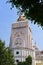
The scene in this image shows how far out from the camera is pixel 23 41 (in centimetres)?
8581

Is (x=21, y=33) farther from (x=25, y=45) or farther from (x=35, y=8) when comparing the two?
(x=35, y=8)

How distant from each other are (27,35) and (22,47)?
182 inches

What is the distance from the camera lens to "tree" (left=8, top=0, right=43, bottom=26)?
8.42 meters

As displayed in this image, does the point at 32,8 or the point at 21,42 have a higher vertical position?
the point at 21,42

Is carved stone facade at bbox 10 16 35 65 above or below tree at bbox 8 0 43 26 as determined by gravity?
above

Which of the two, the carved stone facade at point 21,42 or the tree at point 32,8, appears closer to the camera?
the tree at point 32,8

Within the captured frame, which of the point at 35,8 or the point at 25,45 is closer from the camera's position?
the point at 35,8

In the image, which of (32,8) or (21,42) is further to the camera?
(21,42)

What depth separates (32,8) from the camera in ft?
28.0

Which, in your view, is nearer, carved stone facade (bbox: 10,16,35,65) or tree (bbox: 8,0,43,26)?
tree (bbox: 8,0,43,26)

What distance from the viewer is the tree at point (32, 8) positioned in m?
8.42

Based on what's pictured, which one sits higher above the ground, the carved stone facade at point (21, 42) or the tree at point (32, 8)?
the carved stone facade at point (21, 42)

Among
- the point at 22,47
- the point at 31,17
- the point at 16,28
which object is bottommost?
the point at 31,17

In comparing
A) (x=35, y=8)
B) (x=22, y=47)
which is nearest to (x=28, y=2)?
(x=35, y=8)
